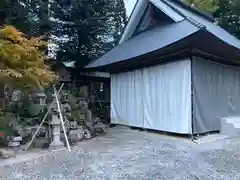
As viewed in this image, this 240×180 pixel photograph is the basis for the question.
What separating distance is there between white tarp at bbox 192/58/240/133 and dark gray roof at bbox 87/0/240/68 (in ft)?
1.91

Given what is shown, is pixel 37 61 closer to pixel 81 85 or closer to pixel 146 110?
pixel 146 110

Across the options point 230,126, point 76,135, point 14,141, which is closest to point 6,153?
point 14,141

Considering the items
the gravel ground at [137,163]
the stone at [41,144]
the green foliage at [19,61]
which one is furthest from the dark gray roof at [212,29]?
the stone at [41,144]

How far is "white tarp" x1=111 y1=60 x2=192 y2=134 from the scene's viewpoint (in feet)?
22.4

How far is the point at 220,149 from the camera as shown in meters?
5.41

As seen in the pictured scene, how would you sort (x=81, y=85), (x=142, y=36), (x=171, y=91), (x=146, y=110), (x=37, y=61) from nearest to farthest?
1. (x=37, y=61)
2. (x=171, y=91)
3. (x=146, y=110)
4. (x=142, y=36)
5. (x=81, y=85)

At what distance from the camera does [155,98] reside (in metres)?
7.72

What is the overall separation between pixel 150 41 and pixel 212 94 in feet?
7.75

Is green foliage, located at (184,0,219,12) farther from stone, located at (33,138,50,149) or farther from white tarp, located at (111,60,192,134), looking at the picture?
stone, located at (33,138,50,149)

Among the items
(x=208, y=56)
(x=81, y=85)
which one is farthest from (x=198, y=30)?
(x=81, y=85)

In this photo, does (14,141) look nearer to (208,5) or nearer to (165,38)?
(165,38)

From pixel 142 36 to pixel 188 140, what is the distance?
4158mm

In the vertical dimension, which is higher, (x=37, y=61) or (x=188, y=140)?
(x=37, y=61)

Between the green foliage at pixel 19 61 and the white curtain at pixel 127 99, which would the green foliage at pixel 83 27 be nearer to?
the white curtain at pixel 127 99
